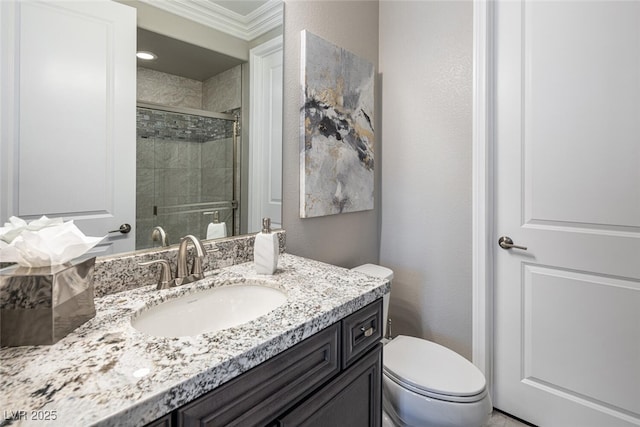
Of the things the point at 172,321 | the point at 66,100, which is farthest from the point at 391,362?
the point at 66,100

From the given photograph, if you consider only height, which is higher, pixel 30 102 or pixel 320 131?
pixel 320 131

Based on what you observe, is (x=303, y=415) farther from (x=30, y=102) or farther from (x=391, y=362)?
(x=30, y=102)

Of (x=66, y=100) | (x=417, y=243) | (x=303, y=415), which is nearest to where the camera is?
(x=303, y=415)

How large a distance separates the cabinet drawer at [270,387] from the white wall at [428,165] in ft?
3.73

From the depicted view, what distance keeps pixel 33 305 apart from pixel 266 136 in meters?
0.95

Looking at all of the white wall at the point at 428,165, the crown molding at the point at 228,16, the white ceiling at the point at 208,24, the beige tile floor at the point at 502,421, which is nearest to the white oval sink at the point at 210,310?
the white ceiling at the point at 208,24

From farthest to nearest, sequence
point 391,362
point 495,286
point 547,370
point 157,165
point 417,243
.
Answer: point 417,243
point 495,286
point 547,370
point 391,362
point 157,165

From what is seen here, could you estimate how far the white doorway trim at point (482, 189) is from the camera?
1551 millimetres

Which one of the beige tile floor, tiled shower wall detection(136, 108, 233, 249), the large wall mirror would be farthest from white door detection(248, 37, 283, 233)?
the beige tile floor

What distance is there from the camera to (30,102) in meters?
0.77

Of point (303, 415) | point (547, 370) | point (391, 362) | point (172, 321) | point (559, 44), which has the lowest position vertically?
point (547, 370)

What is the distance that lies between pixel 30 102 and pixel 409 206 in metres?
1.68

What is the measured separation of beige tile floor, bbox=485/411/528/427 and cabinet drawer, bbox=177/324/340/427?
1264 millimetres

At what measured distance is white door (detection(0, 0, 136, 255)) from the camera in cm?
76
